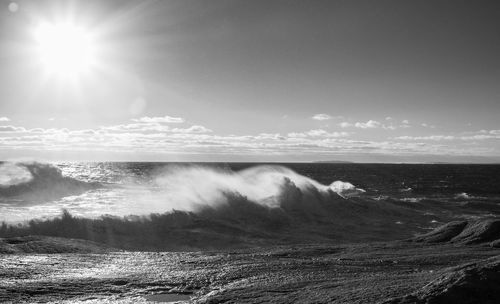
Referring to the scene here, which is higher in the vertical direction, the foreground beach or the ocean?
the foreground beach

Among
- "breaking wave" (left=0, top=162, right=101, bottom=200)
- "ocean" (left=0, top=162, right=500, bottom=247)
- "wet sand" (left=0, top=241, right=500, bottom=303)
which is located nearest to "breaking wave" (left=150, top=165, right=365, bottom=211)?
"ocean" (left=0, top=162, right=500, bottom=247)

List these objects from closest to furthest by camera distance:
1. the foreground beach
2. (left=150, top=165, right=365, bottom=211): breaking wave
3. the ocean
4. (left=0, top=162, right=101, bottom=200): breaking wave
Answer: the foreground beach
the ocean
(left=150, top=165, right=365, bottom=211): breaking wave
(left=0, top=162, right=101, bottom=200): breaking wave

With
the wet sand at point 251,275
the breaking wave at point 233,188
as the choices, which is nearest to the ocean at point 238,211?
the breaking wave at point 233,188

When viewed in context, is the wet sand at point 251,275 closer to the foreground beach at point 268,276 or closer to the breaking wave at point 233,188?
the foreground beach at point 268,276

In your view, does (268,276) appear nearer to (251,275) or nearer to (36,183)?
(251,275)

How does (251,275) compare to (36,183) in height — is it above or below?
above

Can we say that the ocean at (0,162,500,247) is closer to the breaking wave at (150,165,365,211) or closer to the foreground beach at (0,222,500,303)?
the breaking wave at (150,165,365,211)

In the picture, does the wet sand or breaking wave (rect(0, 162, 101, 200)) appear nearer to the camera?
the wet sand

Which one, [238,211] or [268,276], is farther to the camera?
[238,211]

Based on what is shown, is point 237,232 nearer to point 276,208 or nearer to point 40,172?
point 276,208

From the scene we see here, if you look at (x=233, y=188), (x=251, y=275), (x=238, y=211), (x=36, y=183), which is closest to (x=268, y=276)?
(x=251, y=275)

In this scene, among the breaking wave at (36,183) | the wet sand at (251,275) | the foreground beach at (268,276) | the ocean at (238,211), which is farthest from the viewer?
the breaking wave at (36,183)

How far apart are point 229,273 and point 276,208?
20149mm

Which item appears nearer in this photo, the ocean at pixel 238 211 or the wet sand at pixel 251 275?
the wet sand at pixel 251 275
